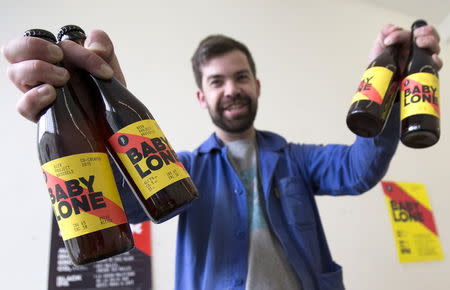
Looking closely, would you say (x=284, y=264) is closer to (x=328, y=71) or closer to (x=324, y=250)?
(x=324, y=250)

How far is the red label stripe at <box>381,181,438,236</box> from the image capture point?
1520 millimetres

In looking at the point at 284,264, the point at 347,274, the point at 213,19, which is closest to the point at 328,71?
the point at 213,19

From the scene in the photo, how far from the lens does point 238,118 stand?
0.86 meters

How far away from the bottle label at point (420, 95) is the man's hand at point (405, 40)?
0.20ft

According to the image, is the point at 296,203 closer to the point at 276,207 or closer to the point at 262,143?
the point at 276,207

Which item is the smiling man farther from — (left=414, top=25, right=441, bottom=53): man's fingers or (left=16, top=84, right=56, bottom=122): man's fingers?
(left=16, top=84, right=56, bottom=122): man's fingers

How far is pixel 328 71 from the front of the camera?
1660 millimetres

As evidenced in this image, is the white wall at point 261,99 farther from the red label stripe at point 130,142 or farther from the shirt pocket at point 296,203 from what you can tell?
the red label stripe at point 130,142

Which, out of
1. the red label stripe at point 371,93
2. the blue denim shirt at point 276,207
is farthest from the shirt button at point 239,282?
the red label stripe at point 371,93

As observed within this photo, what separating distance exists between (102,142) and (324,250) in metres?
0.58

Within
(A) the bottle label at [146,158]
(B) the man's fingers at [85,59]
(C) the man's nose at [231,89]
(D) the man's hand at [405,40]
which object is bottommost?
(A) the bottle label at [146,158]

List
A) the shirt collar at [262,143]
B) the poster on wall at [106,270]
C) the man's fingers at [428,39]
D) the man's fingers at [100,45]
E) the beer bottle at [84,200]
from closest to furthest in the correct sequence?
the beer bottle at [84,200] → the man's fingers at [100,45] → the man's fingers at [428,39] → the shirt collar at [262,143] → the poster on wall at [106,270]

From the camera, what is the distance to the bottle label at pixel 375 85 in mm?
523

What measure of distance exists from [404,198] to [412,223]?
0.37 ft
